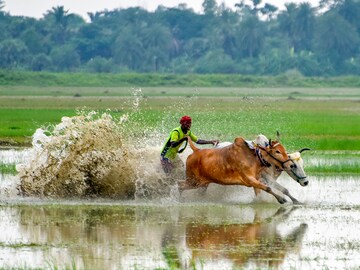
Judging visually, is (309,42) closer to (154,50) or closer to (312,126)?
(154,50)

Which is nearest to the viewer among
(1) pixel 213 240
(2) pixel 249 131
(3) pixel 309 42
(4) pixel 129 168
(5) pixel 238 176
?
(1) pixel 213 240

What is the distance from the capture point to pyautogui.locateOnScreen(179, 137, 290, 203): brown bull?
1497 centimetres

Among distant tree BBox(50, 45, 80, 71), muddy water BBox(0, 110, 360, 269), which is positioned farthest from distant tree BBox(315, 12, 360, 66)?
muddy water BBox(0, 110, 360, 269)

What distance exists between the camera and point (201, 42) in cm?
9188

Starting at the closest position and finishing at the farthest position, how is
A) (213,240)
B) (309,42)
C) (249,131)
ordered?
(213,240), (249,131), (309,42)

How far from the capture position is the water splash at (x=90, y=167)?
15828mm

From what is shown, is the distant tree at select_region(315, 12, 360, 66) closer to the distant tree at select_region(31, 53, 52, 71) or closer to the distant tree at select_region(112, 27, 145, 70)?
the distant tree at select_region(112, 27, 145, 70)

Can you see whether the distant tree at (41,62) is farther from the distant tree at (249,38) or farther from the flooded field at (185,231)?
the flooded field at (185,231)

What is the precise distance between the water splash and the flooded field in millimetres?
236

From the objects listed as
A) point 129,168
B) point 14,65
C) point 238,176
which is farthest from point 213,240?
point 14,65

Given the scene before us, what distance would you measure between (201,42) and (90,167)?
250 ft

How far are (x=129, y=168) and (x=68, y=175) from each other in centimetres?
87

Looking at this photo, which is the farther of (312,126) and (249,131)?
(312,126)

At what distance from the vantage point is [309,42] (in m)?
88.2
